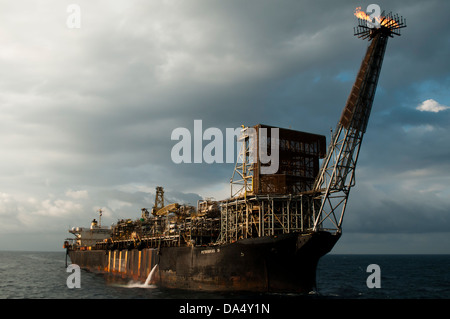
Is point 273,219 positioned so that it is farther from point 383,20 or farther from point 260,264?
point 383,20

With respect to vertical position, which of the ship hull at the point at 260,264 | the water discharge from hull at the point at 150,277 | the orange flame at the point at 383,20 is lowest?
the water discharge from hull at the point at 150,277

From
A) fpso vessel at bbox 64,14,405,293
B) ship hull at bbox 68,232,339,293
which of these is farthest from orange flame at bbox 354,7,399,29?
ship hull at bbox 68,232,339,293

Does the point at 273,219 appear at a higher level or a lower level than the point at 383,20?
lower

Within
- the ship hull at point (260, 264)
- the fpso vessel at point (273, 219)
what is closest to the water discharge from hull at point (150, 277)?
the fpso vessel at point (273, 219)

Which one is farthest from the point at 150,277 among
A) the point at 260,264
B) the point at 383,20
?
the point at 383,20

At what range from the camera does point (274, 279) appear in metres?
38.7

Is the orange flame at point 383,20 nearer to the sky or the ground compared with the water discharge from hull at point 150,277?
nearer to the sky

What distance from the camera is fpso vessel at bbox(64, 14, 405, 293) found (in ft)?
128

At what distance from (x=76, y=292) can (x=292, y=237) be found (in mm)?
31780

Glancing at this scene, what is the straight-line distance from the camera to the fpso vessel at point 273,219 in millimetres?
38906

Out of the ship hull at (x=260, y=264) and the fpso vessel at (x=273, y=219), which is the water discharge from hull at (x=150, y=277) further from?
the ship hull at (x=260, y=264)

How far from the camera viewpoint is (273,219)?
1638 inches
